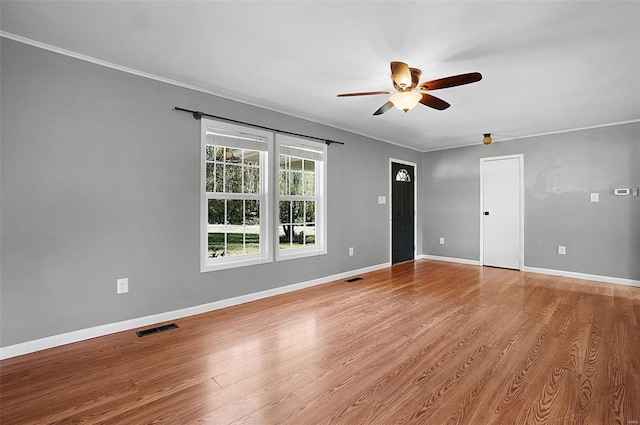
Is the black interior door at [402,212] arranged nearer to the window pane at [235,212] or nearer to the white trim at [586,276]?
the white trim at [586,276]

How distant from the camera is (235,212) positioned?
3.69 metres

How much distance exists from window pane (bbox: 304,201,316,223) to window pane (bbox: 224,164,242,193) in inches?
45.8

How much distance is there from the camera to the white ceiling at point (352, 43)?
1996 mm

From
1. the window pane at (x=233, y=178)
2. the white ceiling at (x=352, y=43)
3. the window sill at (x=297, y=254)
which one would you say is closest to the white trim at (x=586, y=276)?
the white ceiling at (x=352, y=43)

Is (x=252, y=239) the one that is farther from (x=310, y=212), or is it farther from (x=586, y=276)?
(x=586, y=276)

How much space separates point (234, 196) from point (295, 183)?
3.31 feet

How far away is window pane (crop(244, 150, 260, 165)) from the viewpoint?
379 centimetres

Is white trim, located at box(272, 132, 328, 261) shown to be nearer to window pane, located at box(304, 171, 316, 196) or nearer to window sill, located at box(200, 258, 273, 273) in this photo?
window pane, located at box(304, 171, 316, 196)

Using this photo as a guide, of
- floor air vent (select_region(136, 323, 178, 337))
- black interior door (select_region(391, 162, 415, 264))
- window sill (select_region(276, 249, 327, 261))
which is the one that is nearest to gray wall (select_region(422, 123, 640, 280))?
black interior door (select_region(391, 162, 415, 264))

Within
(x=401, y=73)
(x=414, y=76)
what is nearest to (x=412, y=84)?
(x=414, y=76)

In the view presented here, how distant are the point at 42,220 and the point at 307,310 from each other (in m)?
2.54

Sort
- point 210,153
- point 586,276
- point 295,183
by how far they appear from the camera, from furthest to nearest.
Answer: point 586,276, point 295,183, point 210,153

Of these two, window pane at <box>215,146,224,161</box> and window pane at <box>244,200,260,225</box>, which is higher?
window pane at <box>215,146,224,161</box>

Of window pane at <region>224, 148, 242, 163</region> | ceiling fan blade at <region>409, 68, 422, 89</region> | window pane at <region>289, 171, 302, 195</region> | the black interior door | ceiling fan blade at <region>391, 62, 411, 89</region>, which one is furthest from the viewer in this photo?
the black interior door
